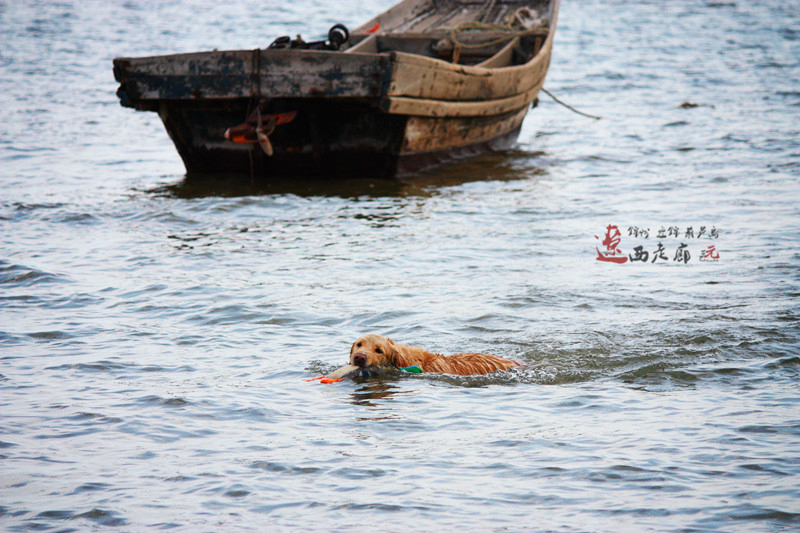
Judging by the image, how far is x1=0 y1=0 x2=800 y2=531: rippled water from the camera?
3.94 metres

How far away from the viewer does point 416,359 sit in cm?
562

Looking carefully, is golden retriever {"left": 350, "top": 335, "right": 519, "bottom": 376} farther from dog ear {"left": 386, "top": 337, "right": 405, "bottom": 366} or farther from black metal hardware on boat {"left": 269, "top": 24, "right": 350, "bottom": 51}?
black metal hardware on boat {"left": 269, "top": 24, "right": 350, "bottom": 51}

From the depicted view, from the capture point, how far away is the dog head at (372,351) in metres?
5.32

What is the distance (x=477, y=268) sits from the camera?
320 inches

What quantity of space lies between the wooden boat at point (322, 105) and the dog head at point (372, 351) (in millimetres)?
5210

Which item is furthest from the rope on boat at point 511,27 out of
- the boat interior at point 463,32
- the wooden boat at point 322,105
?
the wooden boat at point 322,105

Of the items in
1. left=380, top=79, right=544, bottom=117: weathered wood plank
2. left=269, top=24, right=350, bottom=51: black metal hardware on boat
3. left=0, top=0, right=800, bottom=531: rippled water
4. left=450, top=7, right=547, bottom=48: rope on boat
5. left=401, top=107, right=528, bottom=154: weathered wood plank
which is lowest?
left=0, top=0, right=800, bottom=531: rippled water

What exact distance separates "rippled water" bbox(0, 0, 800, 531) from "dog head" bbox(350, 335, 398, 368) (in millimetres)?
153

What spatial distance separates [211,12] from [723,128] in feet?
94.4

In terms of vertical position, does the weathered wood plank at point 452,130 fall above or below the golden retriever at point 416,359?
above

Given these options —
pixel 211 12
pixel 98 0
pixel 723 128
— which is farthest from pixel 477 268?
pixel 98 0

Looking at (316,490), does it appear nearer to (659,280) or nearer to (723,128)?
(659,280)

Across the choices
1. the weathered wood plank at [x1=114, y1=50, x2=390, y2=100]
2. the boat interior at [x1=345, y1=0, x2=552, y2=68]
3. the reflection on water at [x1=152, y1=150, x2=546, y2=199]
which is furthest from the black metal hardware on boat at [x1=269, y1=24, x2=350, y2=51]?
the reflection on water at [x1=152, y1=150, x2=546, y2=199]

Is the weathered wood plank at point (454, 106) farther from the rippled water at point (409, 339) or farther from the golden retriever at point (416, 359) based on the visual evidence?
the golden retriever at point (416, 359)
